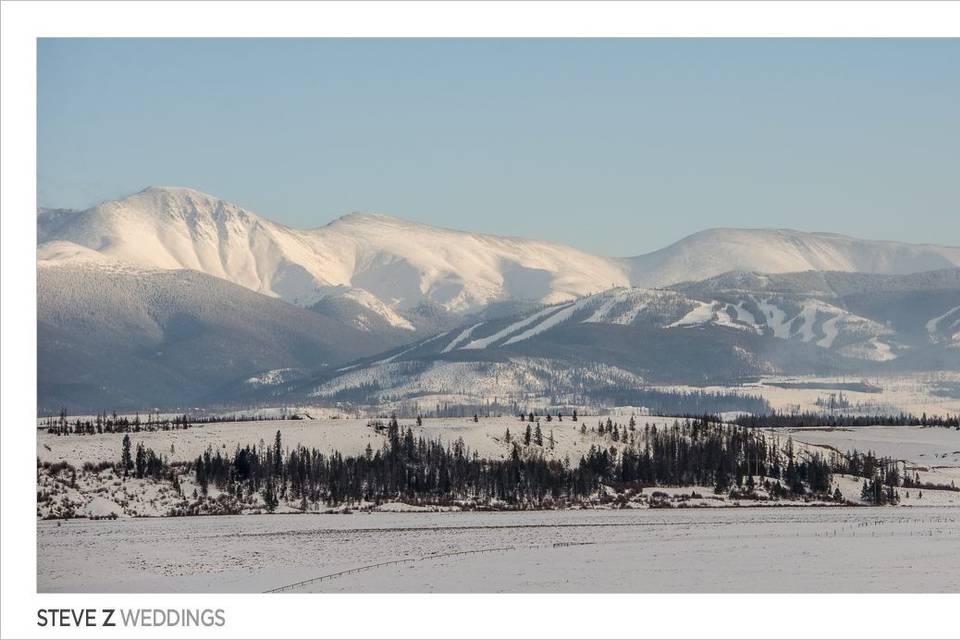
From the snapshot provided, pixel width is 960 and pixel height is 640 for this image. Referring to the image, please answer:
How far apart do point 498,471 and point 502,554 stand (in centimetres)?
5413

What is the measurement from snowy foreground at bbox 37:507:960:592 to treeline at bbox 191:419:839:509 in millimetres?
13872

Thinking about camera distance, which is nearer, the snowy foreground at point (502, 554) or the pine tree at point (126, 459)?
the snowy foreground at point (502, 554)

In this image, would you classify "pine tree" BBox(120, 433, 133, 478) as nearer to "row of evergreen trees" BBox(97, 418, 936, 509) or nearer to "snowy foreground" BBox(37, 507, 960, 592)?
"row of evergreen trees" BBox(97, 418, 936, 509)

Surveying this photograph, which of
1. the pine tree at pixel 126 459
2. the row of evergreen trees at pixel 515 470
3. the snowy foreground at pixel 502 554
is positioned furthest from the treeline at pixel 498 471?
the snowy foreground at pixel 502 554

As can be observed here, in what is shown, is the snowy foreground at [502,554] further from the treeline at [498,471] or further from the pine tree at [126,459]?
the pine tree at [126,459]

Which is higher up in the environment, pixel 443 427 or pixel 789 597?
pixel 443 427

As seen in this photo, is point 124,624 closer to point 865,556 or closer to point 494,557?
point 494,557

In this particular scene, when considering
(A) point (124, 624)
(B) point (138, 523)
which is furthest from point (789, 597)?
(B) point (138, 523)

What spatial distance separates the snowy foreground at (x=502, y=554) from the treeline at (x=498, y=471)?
13872 millimetres

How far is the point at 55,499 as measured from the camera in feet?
401

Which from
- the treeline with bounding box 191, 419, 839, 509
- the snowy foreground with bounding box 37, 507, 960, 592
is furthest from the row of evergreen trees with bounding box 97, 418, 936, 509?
the snowy foreground with bounding box 37, 507, 960, 592

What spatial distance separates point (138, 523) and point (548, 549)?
105 ft

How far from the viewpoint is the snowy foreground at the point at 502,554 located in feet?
264

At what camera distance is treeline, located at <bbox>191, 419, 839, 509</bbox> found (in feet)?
448
